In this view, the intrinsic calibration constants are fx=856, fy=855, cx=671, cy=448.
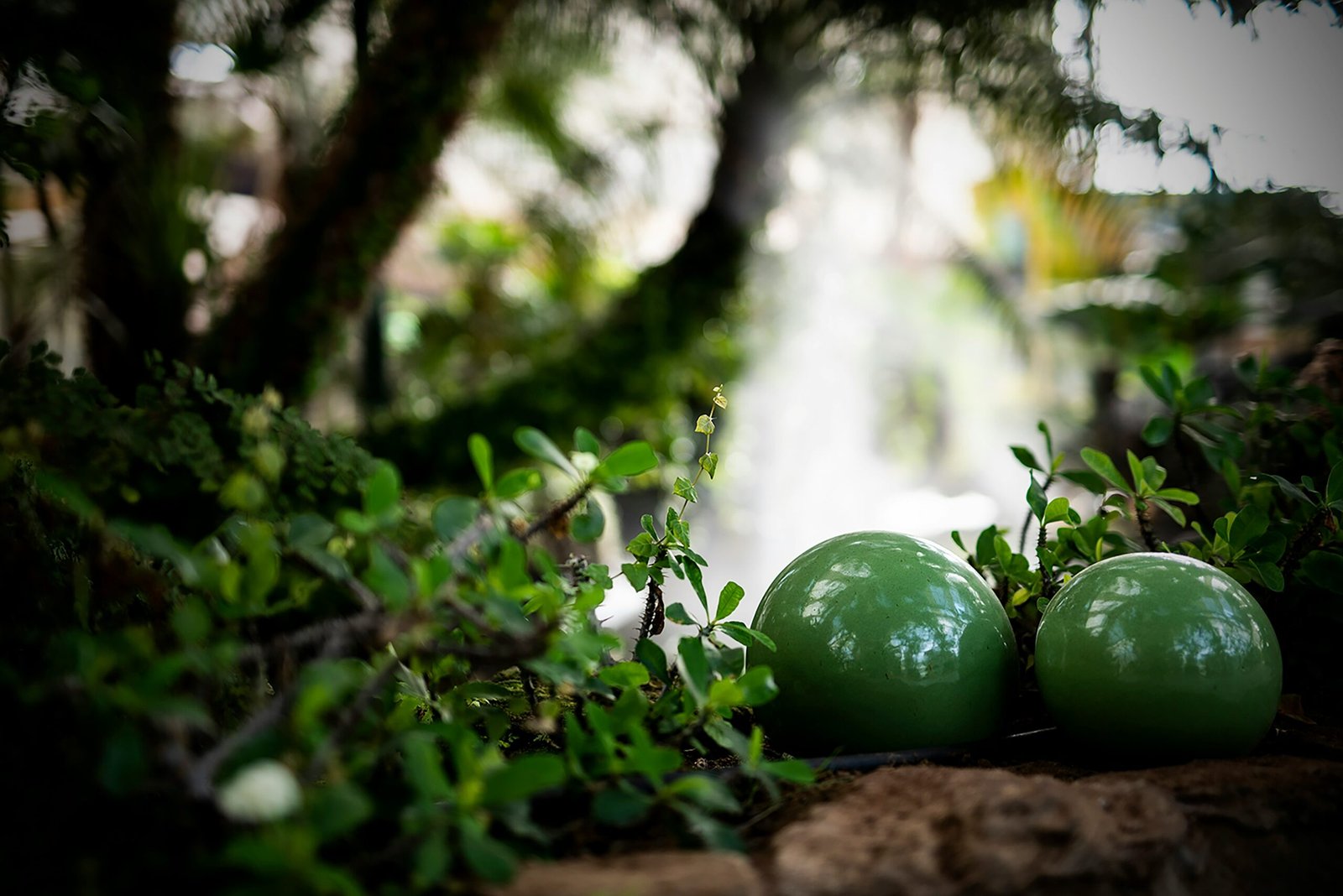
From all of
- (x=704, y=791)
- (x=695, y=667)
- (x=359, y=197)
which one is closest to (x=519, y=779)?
(x=704, y=791)

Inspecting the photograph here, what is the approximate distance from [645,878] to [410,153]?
2.79 metres

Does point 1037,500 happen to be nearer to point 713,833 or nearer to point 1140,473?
point 1140,473

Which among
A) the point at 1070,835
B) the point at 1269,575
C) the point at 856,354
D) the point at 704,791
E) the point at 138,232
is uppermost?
the point at 856,354

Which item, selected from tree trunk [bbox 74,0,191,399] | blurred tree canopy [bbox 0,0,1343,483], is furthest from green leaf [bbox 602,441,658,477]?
tree trunk [bbox 74,0,191,399]

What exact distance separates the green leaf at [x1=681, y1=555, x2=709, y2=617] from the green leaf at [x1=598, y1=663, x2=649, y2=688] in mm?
113

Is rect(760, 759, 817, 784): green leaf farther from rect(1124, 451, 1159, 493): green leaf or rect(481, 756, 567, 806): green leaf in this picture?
rect(1124, 451, 1159, 493): green leaf

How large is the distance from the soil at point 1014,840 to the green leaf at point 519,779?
64mm

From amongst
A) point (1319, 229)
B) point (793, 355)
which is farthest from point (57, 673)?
point (793, 355)

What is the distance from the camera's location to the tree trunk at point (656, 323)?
389 centimetres

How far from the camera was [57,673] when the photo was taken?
2.31 feet

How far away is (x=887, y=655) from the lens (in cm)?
108

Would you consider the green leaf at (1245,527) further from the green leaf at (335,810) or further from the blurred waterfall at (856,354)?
the blurred waterfall at (856,354)

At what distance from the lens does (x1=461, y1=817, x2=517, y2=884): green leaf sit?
64 cm

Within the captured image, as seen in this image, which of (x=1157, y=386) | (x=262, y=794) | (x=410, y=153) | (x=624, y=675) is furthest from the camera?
(x=410, y=153)
